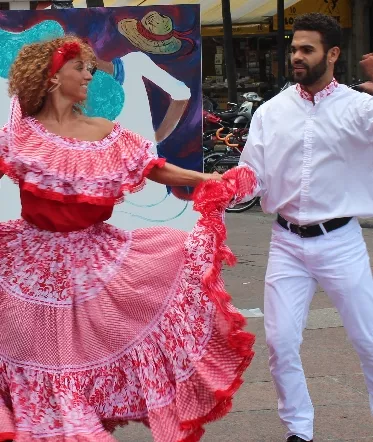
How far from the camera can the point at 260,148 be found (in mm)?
4676

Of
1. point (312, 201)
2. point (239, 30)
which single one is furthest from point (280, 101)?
point (239, 30)

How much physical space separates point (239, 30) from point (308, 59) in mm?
16890

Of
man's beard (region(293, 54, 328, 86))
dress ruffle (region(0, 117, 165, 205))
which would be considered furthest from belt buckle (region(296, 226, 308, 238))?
dress ruffle (region(0, 117, 165, 205))

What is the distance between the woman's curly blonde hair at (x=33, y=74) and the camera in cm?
420

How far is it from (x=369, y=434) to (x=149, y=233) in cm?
152

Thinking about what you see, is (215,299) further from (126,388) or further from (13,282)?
(13,282)

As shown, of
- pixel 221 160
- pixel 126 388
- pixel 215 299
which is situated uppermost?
pixel 215 299

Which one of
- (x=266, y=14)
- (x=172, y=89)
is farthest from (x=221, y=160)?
(x=266, y=14)

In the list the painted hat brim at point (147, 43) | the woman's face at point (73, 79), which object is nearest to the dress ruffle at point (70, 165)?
the woman's face at point (73, 79)

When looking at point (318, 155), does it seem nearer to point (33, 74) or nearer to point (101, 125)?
point (101, 125)

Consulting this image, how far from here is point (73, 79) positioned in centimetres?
424

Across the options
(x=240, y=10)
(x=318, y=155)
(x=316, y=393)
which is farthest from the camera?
(x=240, y=10)

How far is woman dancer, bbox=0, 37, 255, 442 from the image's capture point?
13.4ft

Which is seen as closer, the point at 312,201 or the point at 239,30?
the point at 312,201
